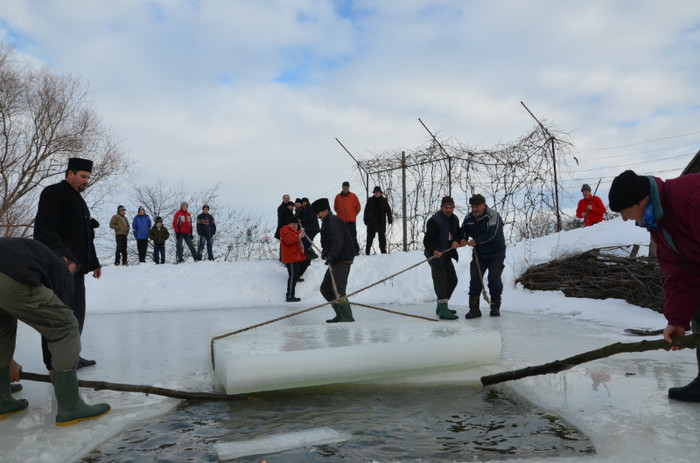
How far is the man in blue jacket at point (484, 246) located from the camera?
282 inches

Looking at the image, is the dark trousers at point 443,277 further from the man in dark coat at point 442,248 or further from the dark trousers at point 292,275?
the dark trousers at point 292,275

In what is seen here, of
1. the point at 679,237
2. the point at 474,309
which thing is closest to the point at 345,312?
the point at 474,309

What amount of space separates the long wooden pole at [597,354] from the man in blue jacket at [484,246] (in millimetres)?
3787

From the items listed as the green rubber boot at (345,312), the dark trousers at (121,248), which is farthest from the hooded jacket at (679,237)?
the dark trousers at (121,248)

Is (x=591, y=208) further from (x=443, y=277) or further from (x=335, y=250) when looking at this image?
(x=335, y=250)

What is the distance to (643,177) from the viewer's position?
8.89ft

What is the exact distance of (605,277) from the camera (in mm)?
7988

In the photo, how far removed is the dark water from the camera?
2516mm

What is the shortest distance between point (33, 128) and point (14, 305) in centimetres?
2059

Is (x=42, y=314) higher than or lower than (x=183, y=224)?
lower

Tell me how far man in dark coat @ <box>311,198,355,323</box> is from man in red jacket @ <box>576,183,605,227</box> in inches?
251

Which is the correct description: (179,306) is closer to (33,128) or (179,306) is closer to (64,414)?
(64,414)

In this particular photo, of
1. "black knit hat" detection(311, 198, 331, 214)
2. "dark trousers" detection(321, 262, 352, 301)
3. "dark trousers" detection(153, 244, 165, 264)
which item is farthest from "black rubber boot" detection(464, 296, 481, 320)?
"dark trousers" detection(153, 244, 165, 264)

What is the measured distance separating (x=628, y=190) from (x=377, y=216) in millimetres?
9770
